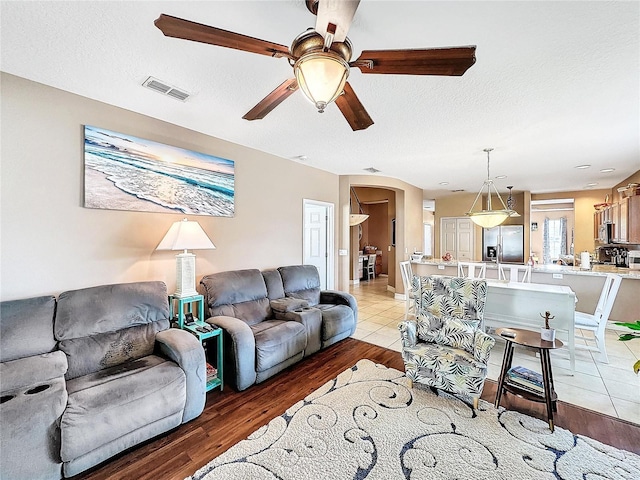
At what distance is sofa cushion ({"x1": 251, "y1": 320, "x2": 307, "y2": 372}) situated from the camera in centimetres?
277

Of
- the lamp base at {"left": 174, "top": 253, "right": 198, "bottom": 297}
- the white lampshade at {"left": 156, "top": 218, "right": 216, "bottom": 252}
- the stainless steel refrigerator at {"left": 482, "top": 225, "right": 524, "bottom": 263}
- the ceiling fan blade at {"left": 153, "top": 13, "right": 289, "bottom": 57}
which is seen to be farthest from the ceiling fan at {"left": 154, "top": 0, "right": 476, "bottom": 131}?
the stainless steel refrigerator at {"left": 482, "top": 225, "right": 524, "bottom": 263}

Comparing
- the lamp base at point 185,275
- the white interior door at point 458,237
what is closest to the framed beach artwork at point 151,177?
the lamp base at point 185,275

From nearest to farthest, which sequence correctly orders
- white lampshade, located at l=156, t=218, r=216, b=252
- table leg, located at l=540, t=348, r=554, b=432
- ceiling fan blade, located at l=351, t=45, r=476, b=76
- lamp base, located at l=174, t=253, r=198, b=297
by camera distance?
ceiling fan blade, located at l=351, t=45, r=476, b=76, table leg, located at l=540, t=348, r=554, b=432, white lampshade, located at l=156, t=218, r=216, b=252, lamp base, located at l=174, t=253, r=198, b=297

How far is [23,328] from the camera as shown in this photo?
6.52ft

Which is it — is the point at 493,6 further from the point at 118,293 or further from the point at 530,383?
the point at 118,293

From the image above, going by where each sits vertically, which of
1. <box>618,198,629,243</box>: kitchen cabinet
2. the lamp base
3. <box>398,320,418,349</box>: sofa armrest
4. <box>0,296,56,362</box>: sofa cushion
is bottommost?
<box>398,320,418,349</box>: sofa armrest

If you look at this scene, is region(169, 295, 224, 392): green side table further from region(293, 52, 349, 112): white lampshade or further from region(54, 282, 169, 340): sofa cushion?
region(293, 52, 349, 112): white lampshade

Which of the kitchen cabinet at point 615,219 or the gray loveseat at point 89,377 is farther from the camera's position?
the kitchen cabinet at point 615,219

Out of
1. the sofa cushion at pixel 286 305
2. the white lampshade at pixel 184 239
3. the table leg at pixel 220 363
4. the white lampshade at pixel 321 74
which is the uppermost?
the white lampshade at pixel 321 74

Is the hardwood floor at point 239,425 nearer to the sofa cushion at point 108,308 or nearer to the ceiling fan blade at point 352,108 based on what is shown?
the sofa cushion at point 108,308

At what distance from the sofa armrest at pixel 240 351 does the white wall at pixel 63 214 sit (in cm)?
97

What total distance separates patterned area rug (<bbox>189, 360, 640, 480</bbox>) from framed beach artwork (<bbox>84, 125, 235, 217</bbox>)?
2.35 metres

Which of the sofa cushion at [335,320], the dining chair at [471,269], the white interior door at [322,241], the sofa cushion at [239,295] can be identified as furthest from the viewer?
the white interior door at [322,241]

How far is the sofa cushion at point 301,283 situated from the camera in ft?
13.1
